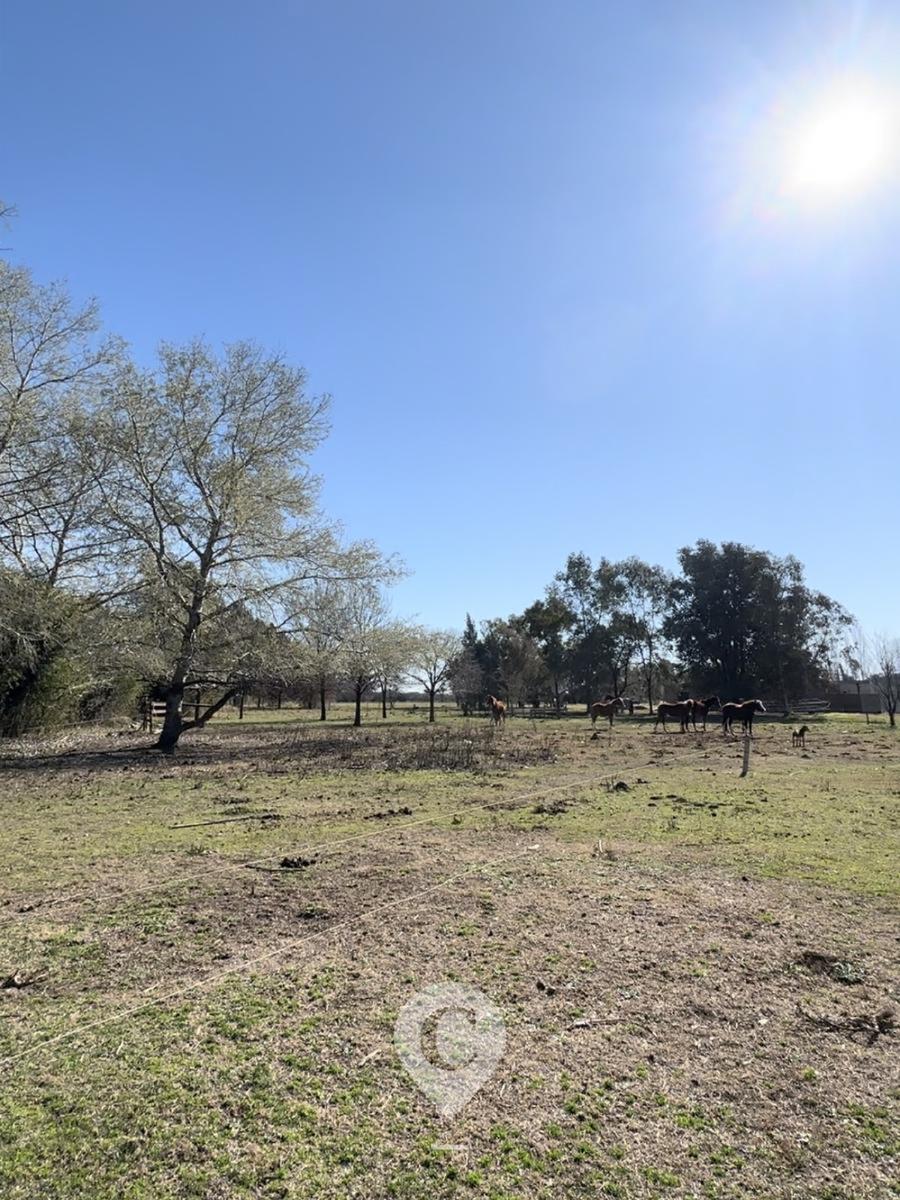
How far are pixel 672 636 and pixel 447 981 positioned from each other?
60.8 m

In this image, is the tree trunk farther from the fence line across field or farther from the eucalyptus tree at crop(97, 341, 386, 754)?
the fence line across field

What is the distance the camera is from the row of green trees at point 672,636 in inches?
2191

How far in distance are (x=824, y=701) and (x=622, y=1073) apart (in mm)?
63717

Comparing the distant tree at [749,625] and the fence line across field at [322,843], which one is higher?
the distant tree at [749,625]

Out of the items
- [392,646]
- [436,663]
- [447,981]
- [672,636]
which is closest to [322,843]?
[447,981]

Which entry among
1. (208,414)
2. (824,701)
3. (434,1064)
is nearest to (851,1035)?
(434,1064)

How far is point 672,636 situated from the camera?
61.5 meters

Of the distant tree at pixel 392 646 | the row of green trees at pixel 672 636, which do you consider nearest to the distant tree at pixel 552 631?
the row of green trees at pixel 672 636

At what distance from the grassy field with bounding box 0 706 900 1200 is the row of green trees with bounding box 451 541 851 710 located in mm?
43031

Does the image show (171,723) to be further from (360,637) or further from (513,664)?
(513,664)

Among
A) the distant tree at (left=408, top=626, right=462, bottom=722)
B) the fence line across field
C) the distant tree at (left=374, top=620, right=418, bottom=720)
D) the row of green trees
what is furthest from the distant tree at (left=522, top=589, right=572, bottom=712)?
the fence line across field

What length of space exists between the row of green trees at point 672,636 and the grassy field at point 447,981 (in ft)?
141

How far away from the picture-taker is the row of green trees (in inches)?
2191

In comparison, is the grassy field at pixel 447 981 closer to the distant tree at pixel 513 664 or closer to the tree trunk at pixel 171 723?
the tree trunk at pixel 171 723
